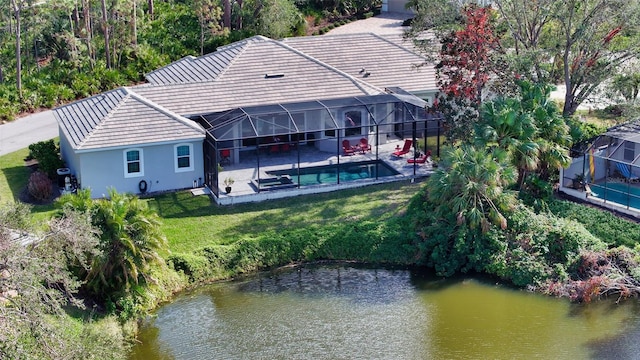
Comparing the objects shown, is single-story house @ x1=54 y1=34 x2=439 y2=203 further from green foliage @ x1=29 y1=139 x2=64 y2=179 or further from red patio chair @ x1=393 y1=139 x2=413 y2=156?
red patio chair @ x1=393 y1=139 x2=413 y2=156

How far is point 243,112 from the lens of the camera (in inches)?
1554

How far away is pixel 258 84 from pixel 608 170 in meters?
15.3

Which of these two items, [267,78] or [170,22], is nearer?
[267,78]

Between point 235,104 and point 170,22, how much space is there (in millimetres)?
20019

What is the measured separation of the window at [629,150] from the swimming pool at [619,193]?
1.05 m

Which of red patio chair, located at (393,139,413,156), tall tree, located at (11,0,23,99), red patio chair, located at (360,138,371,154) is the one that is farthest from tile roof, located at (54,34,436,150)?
tall tree, located at (11,0,23,99)

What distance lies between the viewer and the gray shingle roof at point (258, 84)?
40.7m

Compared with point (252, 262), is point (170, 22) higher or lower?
higher

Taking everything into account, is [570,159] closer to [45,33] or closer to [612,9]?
[612,9]

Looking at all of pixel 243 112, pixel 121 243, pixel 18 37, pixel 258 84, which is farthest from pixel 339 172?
pixel 18 37

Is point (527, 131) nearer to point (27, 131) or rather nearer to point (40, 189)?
point (40, 189)

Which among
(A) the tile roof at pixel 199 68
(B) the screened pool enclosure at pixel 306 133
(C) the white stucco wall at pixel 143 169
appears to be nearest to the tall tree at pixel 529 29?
(B) the screened pool enclosure at pixel 306 133

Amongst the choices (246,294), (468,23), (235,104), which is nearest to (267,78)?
(235,104)

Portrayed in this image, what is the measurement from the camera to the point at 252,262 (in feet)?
109
